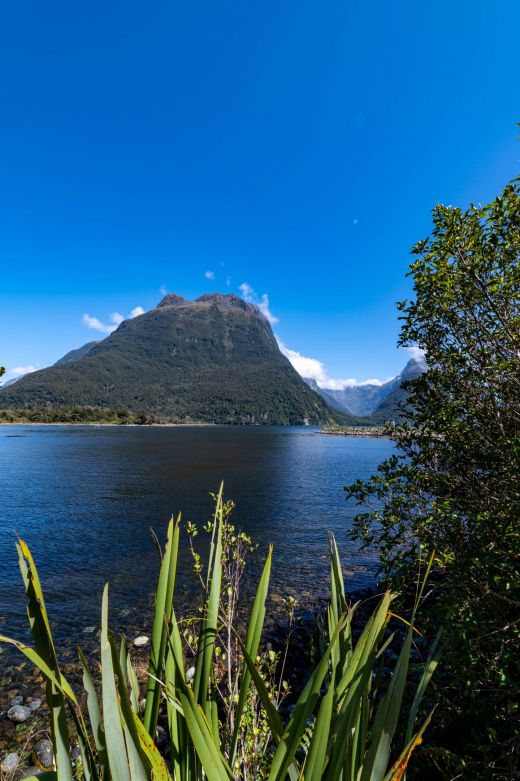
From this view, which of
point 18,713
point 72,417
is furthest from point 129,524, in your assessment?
point 72,417

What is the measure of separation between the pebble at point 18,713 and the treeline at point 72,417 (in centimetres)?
16227

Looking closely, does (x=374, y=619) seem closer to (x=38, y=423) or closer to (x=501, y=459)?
(x=501, y=459)

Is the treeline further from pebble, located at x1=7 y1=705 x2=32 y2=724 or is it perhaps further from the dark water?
pebble, located at x1=7 y1=705 x2=32 y2=724

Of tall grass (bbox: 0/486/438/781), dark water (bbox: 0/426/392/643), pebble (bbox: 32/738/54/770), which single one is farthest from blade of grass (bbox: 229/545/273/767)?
dark water (bbox: 0/426/392/643)

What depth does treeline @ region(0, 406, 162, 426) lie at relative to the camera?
153550mm

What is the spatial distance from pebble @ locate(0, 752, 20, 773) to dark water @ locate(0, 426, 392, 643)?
3825 mm

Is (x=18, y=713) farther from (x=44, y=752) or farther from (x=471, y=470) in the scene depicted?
(x=471, y=470)

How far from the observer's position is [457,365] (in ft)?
21.4

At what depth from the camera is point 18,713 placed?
7191mm

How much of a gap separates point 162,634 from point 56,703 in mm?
503

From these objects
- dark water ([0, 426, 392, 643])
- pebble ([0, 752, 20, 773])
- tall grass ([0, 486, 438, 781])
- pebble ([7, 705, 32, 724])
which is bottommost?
dark water ([0, 426, 392, 643])

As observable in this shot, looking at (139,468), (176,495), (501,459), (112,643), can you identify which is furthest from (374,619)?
(139,468)

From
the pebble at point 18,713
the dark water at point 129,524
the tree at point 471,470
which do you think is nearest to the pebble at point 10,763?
the pebble at point 18,713

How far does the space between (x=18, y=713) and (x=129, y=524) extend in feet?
48.1
